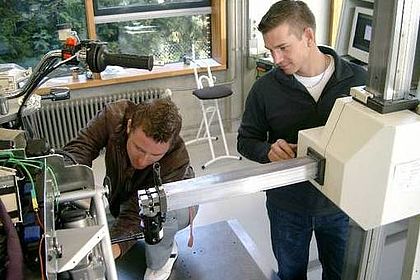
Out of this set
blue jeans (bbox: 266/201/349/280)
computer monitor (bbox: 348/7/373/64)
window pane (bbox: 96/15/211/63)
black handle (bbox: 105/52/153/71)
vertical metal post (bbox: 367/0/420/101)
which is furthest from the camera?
window pane (bbox: 96/15/211/63)

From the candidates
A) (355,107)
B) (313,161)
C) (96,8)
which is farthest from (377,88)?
(96,8)

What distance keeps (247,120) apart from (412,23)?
1.06m

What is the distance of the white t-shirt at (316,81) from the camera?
5.53 feet

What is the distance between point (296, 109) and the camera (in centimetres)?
170

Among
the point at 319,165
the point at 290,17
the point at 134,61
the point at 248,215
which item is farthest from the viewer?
the point at 248,215

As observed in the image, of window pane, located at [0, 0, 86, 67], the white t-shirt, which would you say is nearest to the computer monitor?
the white t-shirt

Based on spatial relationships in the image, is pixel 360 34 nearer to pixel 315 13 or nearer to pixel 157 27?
pixel 315 13

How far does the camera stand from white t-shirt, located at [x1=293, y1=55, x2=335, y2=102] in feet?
5.53

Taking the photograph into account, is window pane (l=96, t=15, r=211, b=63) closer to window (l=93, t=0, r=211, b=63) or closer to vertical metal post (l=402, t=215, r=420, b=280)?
window (l=93, t=0, r=211, b=63)

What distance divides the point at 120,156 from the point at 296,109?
733mm

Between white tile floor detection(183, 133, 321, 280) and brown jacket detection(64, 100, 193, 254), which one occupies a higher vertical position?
brown jacket detection(64, 100, 193, 254)

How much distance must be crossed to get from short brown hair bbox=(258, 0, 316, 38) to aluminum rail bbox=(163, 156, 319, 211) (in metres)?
0.76

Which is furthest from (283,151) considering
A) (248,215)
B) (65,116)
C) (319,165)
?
(65,116)

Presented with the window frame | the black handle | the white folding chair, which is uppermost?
the black handle
